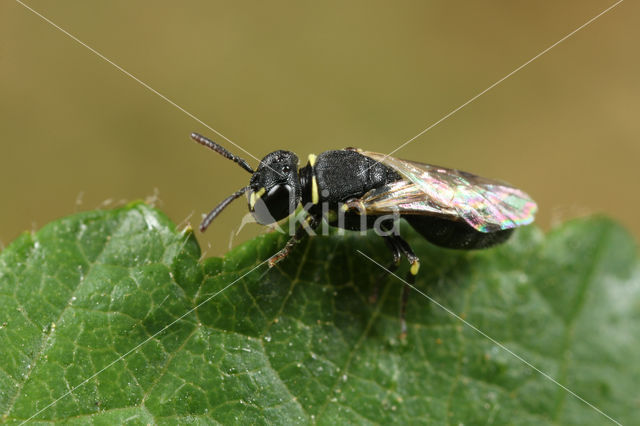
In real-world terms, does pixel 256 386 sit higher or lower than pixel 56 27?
lower

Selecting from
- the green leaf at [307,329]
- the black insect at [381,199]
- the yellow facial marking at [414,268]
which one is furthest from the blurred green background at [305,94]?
the yellow facial marking at [414,268]

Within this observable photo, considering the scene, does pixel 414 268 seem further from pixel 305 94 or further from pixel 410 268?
pixel 305 94

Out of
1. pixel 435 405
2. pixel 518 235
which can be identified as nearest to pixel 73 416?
pixel 435 405

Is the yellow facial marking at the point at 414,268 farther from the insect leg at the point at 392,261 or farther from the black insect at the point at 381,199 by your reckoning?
the insect leg at the point at 392,261

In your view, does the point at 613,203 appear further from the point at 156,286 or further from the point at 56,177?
the point at 56,177

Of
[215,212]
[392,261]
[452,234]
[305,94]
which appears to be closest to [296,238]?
[215,212]

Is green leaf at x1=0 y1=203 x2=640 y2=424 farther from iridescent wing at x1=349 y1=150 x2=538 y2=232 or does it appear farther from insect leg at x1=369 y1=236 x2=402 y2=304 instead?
iridescent wing at x1=349 y1=150 x2=538 y2=232

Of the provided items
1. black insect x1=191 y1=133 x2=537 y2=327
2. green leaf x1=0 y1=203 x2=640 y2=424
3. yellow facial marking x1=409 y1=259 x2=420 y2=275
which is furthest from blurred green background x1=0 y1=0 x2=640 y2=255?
yellow facial marking x1=409 y1=259 x2=420 y2=275
